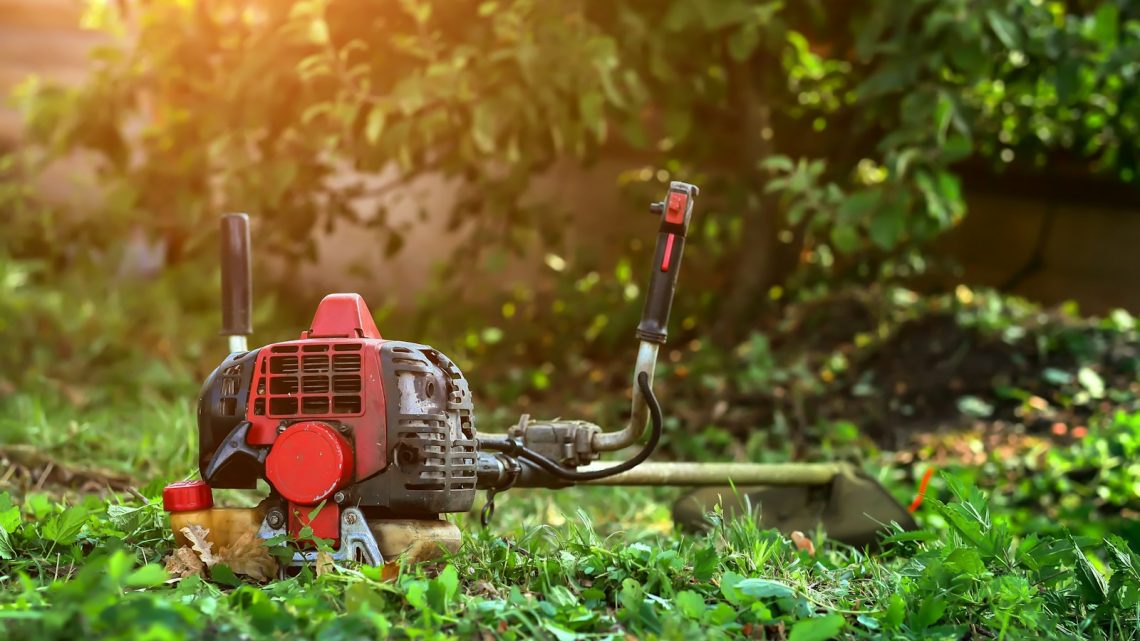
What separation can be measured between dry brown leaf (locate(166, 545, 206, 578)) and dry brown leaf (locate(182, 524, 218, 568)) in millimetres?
Result: 11

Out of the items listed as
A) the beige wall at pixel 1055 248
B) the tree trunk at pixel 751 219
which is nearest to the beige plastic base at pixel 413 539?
the tree trunk at pixel 751 219

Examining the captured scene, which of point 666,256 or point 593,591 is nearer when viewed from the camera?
point 593,591

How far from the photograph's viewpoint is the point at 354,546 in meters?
1.74

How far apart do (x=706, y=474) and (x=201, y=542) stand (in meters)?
1.10

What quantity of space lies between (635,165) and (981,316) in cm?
196

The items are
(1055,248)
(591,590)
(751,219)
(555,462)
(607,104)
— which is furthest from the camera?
(1055,248)

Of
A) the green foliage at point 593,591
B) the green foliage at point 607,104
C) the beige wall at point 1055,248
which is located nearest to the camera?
the green foliage at point 593,591

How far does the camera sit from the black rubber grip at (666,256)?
188cm

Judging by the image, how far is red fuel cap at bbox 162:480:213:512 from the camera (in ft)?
5.92

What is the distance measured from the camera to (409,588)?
159cm

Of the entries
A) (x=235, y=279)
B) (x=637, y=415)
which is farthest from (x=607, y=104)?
(x=637, y=415)

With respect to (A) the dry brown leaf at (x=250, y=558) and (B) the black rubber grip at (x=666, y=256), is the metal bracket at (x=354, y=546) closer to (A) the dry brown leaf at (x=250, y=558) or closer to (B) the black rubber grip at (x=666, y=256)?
(A) the dry brown leaf at (x=250, y=558)

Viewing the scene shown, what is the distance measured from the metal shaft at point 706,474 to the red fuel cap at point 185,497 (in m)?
0.72

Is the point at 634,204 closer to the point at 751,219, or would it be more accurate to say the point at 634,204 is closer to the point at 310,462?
the point at 751,219
